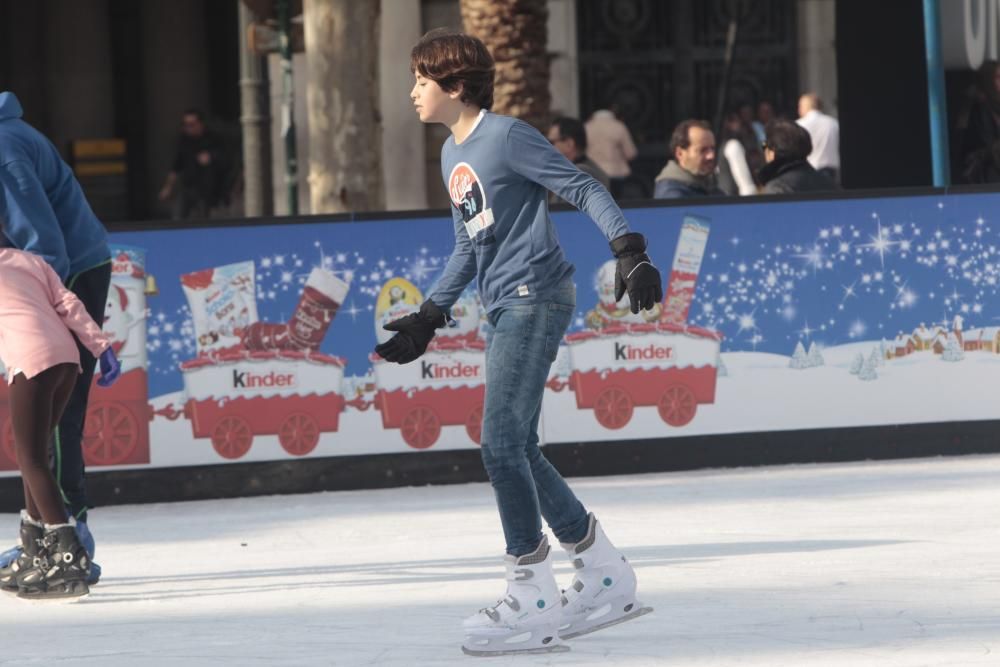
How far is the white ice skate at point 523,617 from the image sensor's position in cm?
551

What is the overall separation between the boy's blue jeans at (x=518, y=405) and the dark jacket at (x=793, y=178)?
4662 mm

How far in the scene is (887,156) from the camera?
591 inches

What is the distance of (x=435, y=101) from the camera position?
561 cm

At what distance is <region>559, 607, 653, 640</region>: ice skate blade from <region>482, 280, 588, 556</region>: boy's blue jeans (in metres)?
0.29

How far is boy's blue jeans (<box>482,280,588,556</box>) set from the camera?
5.49 m

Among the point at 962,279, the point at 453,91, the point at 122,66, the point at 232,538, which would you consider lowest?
the point at 232,538

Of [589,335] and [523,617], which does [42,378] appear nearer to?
[523,617]

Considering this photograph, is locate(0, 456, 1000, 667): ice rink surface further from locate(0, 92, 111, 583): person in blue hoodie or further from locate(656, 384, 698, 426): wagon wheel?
locate(0, 92, 111, 583): person in blue hoodie

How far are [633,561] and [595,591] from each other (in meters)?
1.38

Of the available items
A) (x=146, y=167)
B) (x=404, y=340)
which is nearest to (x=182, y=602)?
(x=404, y=340)

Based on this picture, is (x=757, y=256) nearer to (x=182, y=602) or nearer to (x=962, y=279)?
(x=962, y=279)

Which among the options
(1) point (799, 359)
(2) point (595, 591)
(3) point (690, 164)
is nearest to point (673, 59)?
(3) point (690, 164)

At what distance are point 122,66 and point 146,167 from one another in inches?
65.4

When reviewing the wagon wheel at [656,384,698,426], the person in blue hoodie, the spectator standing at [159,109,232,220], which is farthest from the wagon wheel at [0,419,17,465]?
the spectator standing at [159,109,232,220]
